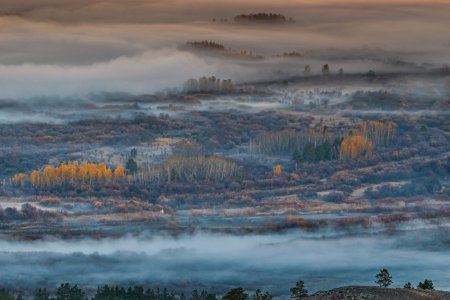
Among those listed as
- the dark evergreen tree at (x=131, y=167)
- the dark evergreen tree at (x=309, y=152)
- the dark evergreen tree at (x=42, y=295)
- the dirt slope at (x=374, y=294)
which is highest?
the dark evergreen tree at (x=309, y=152)

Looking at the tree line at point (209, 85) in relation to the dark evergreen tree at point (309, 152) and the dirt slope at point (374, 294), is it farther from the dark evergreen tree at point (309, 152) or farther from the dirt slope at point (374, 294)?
the dirt slope at point (374, 294)

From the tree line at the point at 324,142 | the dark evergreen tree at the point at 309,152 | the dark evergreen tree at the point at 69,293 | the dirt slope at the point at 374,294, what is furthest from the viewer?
the tree line at the point at 324,142

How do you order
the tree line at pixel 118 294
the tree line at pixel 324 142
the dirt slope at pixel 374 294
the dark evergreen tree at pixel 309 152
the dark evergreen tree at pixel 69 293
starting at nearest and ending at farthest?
the dirt slope at pixel 374 294 → the tree line at pixel 118 294 → the dark evergreen tree at pixel 69 293 → the dark evergreen tree at pixel 309 152 → the tree line at pixel 324 142

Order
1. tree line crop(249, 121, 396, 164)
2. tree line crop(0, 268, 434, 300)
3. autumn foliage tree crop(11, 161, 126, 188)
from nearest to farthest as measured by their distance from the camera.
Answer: tree line crop(0, 268, 434, 300) < autumn foliage tree crop(11, 161, 126, 188) < tree line crop(249, 121, 396, 164)

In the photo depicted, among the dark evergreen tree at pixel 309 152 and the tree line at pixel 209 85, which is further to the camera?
the tree line at pixel 209 85

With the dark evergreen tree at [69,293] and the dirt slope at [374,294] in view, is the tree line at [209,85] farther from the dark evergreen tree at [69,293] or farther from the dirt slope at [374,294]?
the dirt slope at [374,294]

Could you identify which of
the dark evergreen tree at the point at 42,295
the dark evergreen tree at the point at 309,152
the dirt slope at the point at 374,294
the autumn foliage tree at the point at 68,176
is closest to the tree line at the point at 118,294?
the dark evergreen tree at the point at 42,295

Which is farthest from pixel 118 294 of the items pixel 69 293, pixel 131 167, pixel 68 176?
pixel 131 167

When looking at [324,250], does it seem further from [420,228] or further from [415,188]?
[415,188]

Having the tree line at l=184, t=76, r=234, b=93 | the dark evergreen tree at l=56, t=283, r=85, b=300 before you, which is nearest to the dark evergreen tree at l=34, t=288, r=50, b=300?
the dark evergreen tree at l=56, t=283, r=85, b=300

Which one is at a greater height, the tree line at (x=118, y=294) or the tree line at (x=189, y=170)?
the tree line at (x=189, y=170)

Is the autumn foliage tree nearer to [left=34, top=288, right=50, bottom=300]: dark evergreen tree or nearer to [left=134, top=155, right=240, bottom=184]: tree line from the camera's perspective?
[left=134, top=155, right=240, bottom=184]: tree line

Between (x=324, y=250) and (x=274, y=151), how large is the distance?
26140mm

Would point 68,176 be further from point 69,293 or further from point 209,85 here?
point 69,293
